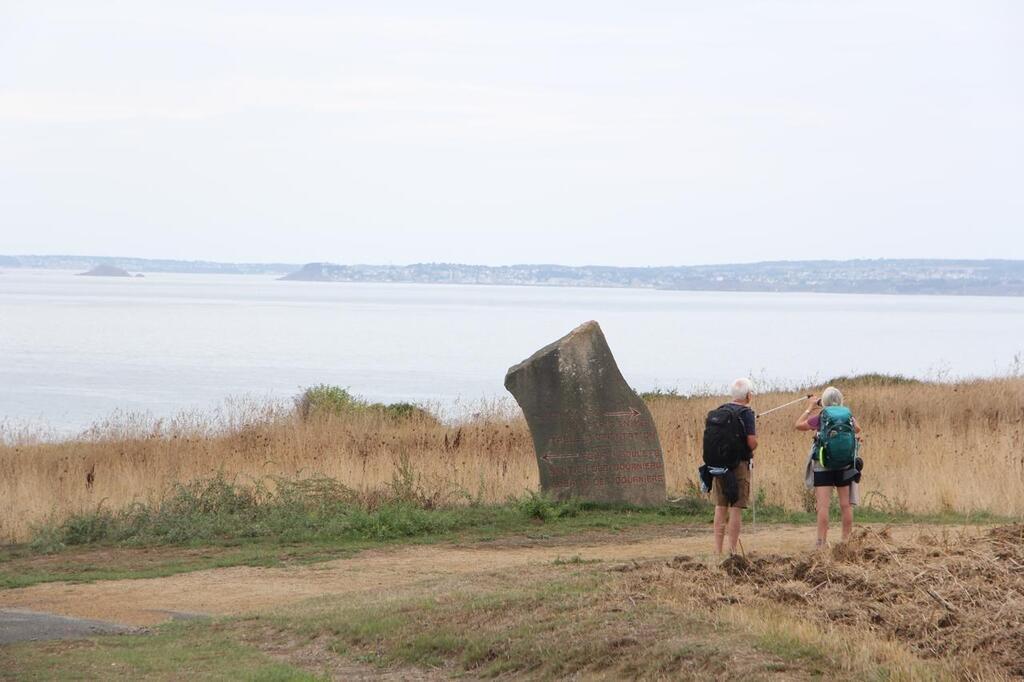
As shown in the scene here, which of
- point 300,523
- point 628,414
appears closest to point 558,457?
point 628,414

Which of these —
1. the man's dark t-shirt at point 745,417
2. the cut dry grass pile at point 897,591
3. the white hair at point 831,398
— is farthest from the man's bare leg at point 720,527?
the cut dry grass pile at point 897,591

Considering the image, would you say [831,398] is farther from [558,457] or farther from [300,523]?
[300,523]

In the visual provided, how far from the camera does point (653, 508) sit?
18094 millimetres

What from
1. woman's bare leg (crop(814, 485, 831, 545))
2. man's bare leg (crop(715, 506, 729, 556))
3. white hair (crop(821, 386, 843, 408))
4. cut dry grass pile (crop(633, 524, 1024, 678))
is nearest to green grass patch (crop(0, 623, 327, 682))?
cut dry grass pile (crop(633, 524, 1024, 678))

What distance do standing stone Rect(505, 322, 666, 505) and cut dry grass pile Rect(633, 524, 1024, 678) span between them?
6.36 m

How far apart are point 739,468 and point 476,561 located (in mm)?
3189

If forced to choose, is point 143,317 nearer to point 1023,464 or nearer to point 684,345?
point 684,345

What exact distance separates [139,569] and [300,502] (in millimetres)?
2985

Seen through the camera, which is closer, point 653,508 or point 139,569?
point 139,569

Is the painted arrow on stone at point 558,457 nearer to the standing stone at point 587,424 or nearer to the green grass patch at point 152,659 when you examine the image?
the standing stone at point 587,424

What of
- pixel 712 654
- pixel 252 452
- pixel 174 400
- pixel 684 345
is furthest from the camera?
pixel 684 345

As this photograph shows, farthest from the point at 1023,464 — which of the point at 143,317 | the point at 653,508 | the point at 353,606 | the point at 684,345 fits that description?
the point at 143,317

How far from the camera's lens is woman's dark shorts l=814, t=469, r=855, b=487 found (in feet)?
43.0

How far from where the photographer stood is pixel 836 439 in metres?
12.9
